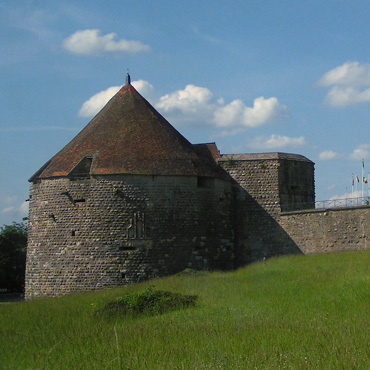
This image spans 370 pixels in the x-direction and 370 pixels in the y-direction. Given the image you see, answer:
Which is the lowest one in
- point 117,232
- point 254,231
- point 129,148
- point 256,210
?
point 117,232

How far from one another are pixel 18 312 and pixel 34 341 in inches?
285

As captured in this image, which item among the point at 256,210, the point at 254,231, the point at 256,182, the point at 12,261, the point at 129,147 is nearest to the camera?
the point at 129,147

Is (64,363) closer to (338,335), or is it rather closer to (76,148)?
(338,335)

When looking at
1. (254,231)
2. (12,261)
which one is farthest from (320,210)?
(12,261)

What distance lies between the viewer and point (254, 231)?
29.3m

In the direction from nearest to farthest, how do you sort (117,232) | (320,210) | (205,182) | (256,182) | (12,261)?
(117,232) < (320,210) < (205,182) < (256,182) < (12,261)

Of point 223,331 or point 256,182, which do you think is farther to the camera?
point 256,182

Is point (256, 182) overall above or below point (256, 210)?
above

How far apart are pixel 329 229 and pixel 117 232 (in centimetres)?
974

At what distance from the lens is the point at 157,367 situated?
8.18m

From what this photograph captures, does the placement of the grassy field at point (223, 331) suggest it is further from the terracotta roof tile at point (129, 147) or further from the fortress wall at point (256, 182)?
the fortress wall at point (256, 182)

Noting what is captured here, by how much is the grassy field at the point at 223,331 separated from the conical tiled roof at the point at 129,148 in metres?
8.24

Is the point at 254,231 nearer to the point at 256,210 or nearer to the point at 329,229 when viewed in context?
the point at 256,210

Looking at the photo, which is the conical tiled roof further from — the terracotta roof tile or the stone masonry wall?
the stone masonry wall
